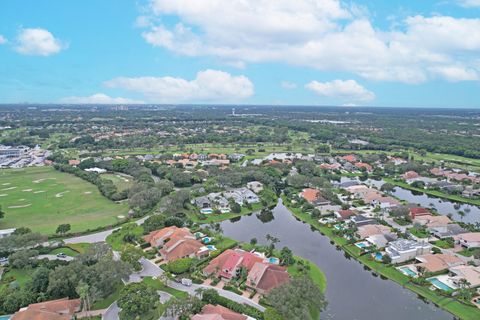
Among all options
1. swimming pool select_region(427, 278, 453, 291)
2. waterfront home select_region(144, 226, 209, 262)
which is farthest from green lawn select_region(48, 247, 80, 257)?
swimming pool select_region(427, 278, 453, 291)

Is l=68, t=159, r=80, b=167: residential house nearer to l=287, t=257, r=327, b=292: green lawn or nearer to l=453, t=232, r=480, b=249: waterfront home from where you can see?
l=287, t=257, r=327, b=292: green lawn

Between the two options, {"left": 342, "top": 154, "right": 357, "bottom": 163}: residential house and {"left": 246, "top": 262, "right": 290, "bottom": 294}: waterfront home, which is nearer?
{"left": 246, "top": 262, "right": 290, "bottom": 294}: waterfront home

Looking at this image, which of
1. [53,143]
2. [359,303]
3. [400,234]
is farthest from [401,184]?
[53,143]

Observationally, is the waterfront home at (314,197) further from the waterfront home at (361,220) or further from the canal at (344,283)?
the waterfront home at (361,220)

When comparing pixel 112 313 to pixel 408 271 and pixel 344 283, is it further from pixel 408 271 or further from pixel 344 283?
pixel 408 271

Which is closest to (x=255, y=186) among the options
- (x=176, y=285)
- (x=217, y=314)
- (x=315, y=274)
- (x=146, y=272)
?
(x=315, y=274)

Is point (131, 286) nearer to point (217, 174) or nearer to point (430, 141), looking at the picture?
point (217, 174)
